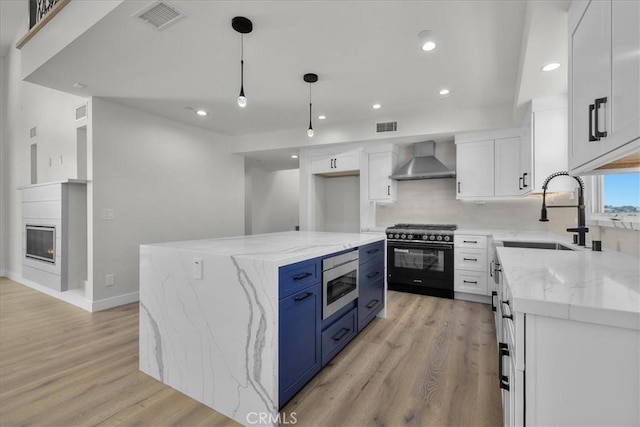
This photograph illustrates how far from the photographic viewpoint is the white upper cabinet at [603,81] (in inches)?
37.3

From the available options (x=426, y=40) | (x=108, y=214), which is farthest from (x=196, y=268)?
(x=108, y=214)

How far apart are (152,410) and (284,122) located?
3932 millimetres

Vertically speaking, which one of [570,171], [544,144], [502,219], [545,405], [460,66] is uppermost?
[460,66]

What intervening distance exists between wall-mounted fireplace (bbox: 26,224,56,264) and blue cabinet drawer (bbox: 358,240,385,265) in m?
3.92

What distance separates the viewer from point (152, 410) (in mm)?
1764

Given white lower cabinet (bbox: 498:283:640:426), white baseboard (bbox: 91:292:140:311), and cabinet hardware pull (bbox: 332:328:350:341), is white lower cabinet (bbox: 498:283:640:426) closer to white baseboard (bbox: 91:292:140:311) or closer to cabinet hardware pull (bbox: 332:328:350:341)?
cabinet hardware pull (bbox: 332:328:350:341)

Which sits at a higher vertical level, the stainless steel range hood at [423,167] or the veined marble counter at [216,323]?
the stainless steel range hood at [423,167]

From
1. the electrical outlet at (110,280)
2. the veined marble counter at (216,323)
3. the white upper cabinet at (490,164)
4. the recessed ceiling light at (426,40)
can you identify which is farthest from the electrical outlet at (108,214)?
the white upper cabinet at (490,164)

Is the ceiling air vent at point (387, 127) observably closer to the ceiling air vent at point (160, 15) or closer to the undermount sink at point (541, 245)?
the undermount sink at point (541, 245)

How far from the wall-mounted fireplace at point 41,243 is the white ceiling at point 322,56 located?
196cm

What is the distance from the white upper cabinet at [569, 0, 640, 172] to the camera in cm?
95

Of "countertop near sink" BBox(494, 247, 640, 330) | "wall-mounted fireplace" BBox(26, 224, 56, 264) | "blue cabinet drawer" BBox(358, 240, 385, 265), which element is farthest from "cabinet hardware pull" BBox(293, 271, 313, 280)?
"wall-mounted fireplace" BBox(26, 224, 56, 264)

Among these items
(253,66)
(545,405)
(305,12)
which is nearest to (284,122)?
(253,66)

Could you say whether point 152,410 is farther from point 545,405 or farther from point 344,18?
point 344,18
